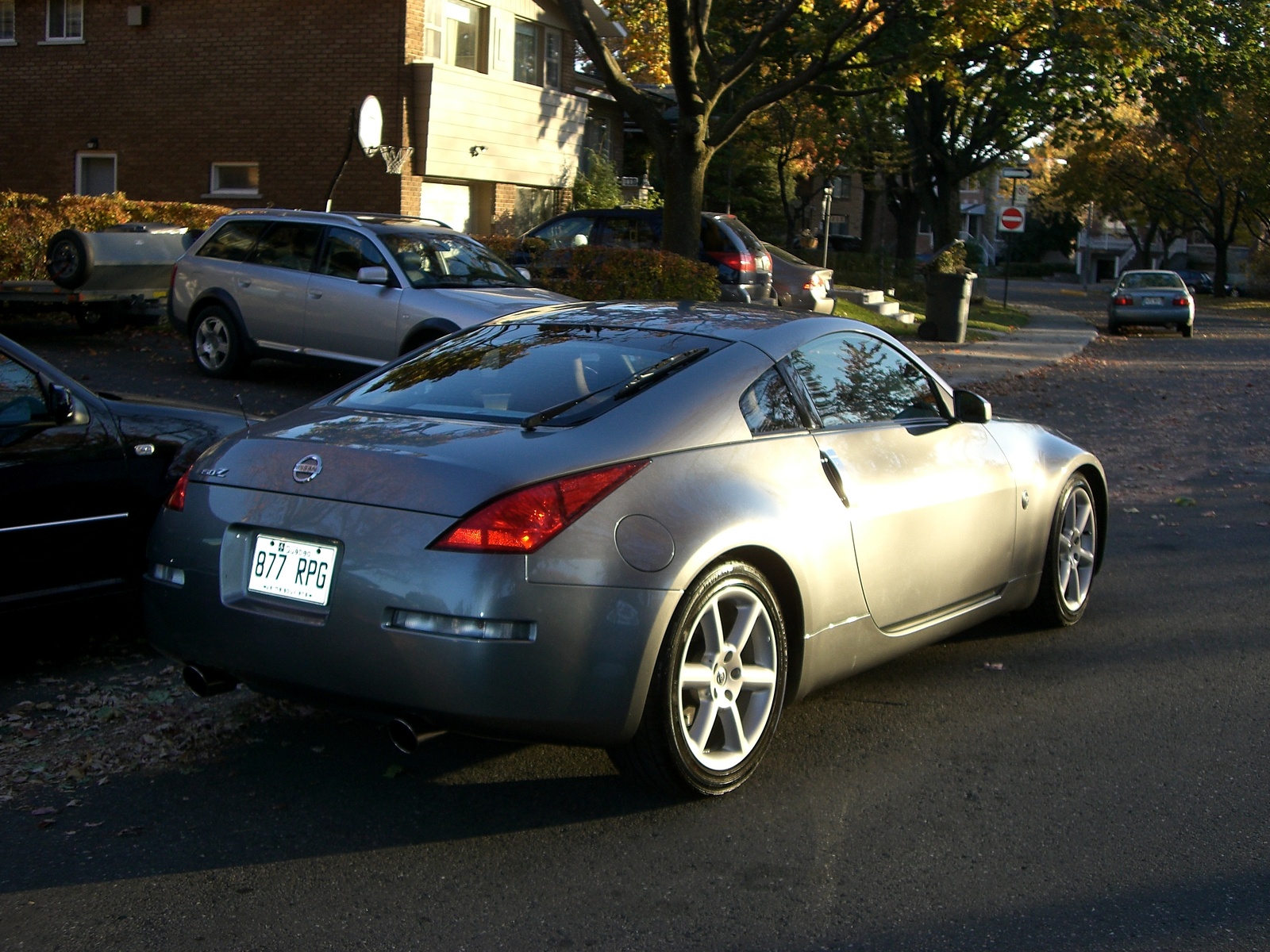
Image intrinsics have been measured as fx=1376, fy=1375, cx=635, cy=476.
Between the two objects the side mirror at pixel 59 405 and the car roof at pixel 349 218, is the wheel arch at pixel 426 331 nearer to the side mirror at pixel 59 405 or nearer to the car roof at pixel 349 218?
the car roof at pixel 349 218

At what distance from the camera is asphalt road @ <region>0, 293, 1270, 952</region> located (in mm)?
3520

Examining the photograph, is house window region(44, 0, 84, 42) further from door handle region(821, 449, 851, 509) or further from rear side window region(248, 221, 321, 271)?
door handle region(821, 449, 851, 509)

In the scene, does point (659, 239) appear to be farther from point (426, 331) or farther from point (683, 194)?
point (426, 331)

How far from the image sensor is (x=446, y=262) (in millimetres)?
13391

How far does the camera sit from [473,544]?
3877mm

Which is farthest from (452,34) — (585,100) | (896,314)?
(896,314)

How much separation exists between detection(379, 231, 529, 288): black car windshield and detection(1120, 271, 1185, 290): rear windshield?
23.7m

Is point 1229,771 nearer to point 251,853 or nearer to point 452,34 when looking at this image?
point 251,853

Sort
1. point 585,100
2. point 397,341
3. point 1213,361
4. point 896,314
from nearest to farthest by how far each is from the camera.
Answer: point 397,341, point 1213,361, point 585,100, point 896,314

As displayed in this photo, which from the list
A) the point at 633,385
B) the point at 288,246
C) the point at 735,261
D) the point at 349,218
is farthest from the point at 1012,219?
the point at 633,385

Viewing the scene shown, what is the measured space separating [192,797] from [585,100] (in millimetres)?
25685

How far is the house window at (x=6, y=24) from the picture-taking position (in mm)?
26109

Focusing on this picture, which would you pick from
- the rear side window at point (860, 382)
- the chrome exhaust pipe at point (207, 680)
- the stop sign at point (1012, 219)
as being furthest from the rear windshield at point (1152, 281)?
the chrome exhaust pipe at point (207, 680)

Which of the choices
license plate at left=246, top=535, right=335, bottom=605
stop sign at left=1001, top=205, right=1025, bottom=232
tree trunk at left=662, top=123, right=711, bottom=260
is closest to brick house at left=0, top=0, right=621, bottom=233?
tree trunk at left=662, top=123, right=711, bottom=260
